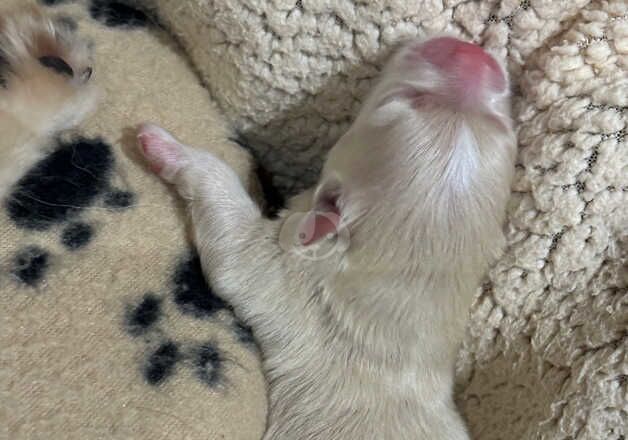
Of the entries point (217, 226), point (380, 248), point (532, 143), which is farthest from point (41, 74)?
point (532, 143)

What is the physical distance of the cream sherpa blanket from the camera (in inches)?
38.1

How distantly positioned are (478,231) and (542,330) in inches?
7.4

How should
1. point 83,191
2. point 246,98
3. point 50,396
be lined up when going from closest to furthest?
point 50,396 → point 83,191 → point 246,98

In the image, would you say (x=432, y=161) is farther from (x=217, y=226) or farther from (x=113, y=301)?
(x=113, y=301)

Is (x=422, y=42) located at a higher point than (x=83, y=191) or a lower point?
higher

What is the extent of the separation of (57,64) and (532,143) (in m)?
0.79

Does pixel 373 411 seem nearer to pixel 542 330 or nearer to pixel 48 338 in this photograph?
pixel 542 330

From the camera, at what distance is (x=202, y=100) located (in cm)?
134

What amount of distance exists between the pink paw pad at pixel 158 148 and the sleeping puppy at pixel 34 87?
4.1 inches

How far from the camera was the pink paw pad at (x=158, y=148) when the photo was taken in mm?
1178

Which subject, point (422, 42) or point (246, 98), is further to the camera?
point (246, 98)

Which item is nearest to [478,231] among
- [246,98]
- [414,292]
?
[414,292]

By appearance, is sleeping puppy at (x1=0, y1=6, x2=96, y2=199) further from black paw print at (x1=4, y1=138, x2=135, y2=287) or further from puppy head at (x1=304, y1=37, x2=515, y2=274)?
puppy head at (x1=304, y1=37, x2=515, y2=274)

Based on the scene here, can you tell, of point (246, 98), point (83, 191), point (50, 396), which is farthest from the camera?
point (246, 98)
